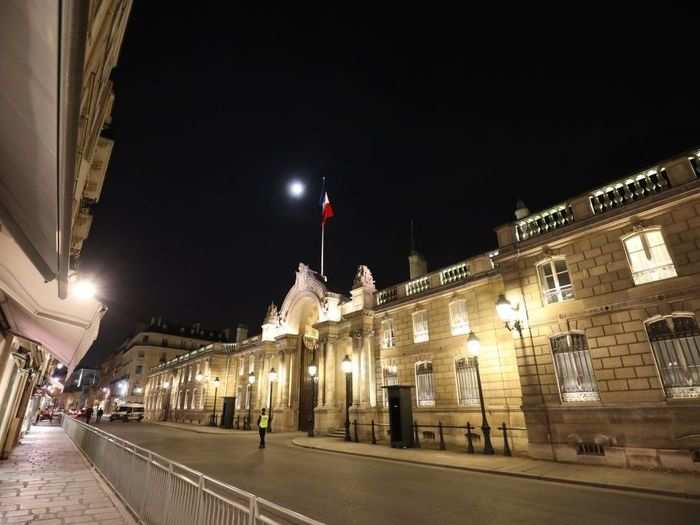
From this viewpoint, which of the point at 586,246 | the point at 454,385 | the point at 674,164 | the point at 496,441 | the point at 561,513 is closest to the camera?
the point at 561,513

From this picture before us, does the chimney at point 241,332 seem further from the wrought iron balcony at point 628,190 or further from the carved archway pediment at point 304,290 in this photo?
the wrought iron balcony at point 628,190

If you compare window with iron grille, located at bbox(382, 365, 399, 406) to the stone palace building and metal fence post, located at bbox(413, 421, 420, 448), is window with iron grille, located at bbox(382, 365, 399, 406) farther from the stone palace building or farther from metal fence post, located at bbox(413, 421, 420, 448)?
metal fence post, located at bbox(413, 421, 420, 448)

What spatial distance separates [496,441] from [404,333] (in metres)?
7.60

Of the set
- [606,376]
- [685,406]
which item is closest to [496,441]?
[606,376]

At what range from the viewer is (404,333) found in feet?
72.2

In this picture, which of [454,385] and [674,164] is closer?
[674,164]

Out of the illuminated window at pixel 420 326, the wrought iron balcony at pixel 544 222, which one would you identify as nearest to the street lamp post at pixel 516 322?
the wrought iron balcony at pixel 544 222

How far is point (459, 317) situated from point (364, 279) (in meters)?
8.12

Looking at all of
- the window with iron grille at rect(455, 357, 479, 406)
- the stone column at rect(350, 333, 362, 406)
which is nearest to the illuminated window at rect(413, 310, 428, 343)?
the window with iron grille at rect(455, 357, 479, 406)

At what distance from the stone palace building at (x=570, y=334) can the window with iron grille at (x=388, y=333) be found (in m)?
0.09

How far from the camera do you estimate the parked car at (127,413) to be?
51406mm

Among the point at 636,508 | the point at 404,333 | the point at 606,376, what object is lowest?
the point at 636,508

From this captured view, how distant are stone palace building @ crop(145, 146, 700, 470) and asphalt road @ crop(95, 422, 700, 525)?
13.1 ft

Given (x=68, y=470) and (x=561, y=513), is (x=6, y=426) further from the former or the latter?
(x=561, y=513)
